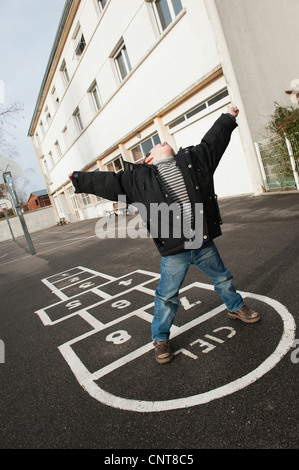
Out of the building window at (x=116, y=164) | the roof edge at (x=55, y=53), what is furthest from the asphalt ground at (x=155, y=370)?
the roof edge at (x=55, y=53)

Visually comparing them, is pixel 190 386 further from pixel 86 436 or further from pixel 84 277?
pixel 84 277

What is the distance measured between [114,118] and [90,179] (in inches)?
647

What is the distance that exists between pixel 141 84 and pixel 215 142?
13.3 metres

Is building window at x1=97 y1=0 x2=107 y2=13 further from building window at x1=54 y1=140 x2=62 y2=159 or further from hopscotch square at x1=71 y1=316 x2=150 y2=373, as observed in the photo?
hopscotch square at x1=71 y1=316 x2=150 y2=373

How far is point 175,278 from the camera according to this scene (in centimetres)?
290

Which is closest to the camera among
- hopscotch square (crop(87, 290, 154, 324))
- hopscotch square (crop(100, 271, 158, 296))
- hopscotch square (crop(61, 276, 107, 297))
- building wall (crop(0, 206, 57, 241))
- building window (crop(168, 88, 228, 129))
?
hopscotch square (crop(87, 290, 154, 324))

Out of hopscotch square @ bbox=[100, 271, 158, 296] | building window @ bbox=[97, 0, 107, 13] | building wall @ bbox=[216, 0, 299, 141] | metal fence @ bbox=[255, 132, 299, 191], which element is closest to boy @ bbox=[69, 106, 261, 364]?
hopscotch square @ bbox=[100, 271, 158, 296]

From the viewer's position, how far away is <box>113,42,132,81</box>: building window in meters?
15.7

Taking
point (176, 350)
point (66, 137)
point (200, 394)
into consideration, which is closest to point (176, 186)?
point (176, 350)

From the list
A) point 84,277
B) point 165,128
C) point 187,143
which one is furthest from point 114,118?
point 84,277

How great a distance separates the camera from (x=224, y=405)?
2160 mm

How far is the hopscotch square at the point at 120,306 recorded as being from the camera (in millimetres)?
4363

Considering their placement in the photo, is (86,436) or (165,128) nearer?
(86,436)

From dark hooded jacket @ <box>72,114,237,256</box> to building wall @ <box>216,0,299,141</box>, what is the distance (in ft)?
28.0
